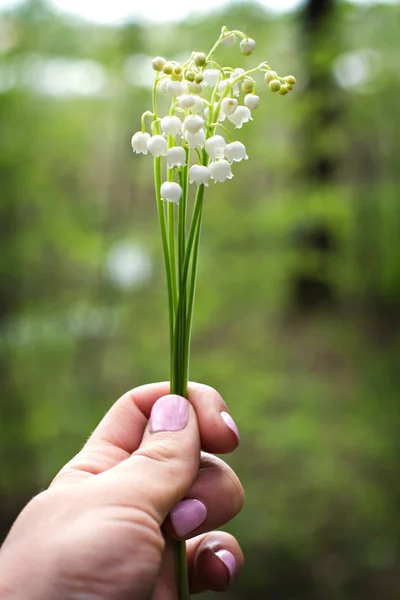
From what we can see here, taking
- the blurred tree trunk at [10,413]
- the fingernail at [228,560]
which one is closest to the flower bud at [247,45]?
the fingernail at [228,560]

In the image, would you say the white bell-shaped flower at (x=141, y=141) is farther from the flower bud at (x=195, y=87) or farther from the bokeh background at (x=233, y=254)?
the bokeh background at (x=233, y=254)

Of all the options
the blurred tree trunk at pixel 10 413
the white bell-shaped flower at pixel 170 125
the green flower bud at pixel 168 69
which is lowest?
the blurred tree trunk at pixel 10 413

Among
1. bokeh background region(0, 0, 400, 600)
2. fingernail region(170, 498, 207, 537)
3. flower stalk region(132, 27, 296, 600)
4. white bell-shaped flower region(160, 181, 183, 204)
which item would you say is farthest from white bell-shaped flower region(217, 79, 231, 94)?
bokeh background region(0, 0, 400, 600)

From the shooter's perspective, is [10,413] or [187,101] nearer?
[187,101]

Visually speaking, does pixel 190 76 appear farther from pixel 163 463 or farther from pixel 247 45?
pixel 163 463

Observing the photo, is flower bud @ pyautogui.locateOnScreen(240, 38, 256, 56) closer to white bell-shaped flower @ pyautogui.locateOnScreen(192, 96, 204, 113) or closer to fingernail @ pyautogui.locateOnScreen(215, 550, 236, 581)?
white bell-shaped flower @ pyautogui.locateOnScreen(192, 96, 204, 113)

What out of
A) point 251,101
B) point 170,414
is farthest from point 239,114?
point 170,414
